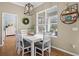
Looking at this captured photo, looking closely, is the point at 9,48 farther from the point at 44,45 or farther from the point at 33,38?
the point at 44,45

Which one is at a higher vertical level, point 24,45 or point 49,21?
point 49,21

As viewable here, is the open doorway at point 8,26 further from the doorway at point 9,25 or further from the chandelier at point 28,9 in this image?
the chandelier at point 28,9

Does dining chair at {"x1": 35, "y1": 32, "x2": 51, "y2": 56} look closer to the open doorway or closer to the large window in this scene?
the large window

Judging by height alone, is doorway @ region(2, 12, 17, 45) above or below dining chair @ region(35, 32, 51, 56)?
above

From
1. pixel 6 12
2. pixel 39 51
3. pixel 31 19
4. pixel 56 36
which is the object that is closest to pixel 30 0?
pixel 31 19

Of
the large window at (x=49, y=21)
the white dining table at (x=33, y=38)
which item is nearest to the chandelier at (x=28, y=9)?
the large window at (x=49, y=21)

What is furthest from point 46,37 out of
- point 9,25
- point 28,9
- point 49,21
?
point 9,25

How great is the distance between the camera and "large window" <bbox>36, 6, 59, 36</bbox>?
66.2 inches

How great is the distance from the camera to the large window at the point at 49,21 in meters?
1.68

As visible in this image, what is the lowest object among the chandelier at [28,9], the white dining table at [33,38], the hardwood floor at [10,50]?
the hardwood floor at [10,50]

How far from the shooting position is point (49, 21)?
170 centimetres

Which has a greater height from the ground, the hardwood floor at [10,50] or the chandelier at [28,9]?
the chandelier at [28,9]

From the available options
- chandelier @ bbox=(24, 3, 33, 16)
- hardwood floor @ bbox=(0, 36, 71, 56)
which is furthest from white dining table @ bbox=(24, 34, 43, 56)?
chandelier @ bbox=(24, 3, 33, 16)

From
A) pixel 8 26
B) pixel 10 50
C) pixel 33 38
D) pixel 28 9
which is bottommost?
pixel 10 50
